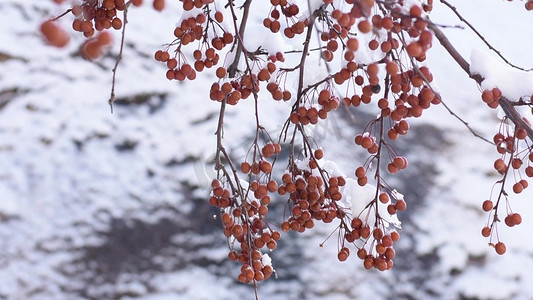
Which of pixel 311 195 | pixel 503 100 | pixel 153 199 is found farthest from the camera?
pixel 153 199

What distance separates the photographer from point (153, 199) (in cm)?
189

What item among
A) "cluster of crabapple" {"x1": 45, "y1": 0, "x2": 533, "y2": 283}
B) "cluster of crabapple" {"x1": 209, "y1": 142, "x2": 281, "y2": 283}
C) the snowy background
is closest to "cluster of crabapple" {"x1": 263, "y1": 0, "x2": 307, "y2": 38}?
"cluster of crabapple" {"x1": 45, "y1": 0, "x2": 533, "y2": 283}

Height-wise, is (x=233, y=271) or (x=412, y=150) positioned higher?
(x=412, y=150)

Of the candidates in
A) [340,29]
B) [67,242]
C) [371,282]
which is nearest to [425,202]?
[371,282]

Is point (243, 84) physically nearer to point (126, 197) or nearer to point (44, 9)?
point (126, 197)

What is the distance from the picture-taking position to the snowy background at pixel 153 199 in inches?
70.7

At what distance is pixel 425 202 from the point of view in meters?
2.00

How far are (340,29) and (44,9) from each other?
1.68m

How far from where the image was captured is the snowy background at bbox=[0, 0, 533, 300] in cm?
180

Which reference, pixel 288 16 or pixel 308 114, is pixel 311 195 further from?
pixel 288 16

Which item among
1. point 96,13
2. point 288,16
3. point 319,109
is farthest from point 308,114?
point 96,13

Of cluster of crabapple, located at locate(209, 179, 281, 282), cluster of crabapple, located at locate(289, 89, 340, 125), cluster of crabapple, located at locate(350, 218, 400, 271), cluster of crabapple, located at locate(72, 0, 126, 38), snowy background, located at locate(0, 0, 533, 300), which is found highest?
snowy background, located at locate(0, 0, 533, 300)

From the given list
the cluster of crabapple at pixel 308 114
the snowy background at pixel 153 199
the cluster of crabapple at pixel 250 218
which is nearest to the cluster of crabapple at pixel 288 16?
the cluster of crabapple at pixel 308 114

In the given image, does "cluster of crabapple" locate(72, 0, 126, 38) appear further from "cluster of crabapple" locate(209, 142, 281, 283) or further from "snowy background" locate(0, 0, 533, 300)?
"snowy background" locate(0, 0, 533, 300)
